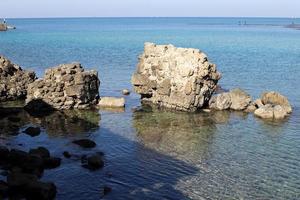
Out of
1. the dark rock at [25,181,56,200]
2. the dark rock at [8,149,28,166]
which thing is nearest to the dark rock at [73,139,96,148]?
the dark rock at [8,149,28,166]

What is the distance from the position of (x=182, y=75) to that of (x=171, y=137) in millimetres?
12601

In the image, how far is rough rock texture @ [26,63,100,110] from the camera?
2015 inches

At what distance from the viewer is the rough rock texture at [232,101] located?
170 ft

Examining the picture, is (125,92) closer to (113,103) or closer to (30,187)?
(113,103)

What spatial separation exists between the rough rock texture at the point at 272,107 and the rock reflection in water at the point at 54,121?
1822cm

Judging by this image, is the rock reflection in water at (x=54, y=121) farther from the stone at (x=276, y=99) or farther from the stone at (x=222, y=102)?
the stone at (x=276, y=99)

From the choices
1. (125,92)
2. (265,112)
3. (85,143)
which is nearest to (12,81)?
(125,92)

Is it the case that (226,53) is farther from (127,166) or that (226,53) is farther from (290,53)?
(127,166)

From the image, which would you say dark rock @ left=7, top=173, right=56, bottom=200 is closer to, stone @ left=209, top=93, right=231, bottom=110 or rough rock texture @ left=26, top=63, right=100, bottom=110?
rough rock texture @ left=26, top=63, right=100, bottom=110

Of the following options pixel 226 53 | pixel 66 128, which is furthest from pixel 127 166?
pixel 226 53

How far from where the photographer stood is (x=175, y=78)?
173 ft

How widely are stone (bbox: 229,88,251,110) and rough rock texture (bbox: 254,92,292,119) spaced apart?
164 cm

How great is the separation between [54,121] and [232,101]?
20749 mm

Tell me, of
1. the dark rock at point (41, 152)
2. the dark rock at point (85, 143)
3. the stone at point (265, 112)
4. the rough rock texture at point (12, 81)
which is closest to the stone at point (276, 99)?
the stone at point (265, 112)
